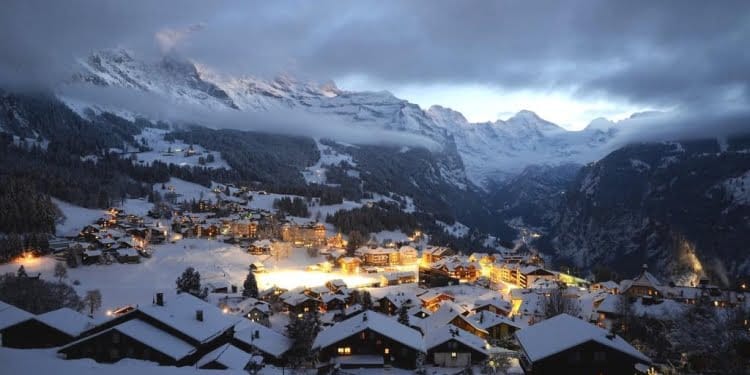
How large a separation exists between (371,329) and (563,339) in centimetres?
1479

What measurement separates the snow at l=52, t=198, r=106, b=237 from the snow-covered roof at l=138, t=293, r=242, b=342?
82094 mm

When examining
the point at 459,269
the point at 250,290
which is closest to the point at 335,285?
the point at 250,290

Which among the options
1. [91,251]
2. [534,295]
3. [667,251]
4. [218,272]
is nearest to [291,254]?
[218,272]

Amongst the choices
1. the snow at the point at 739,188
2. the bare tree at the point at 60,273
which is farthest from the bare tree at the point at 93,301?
the snow at the point at 739,188

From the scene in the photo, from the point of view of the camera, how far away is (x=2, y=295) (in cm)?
5481

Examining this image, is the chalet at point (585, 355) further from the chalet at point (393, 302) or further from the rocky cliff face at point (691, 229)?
the rocky cliff face at point (691, 229)

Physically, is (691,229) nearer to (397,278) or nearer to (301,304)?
(397,278)

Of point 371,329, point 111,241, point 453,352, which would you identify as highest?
point 111,241

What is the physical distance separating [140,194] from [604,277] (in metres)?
144

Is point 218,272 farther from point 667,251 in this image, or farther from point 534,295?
point 667,251

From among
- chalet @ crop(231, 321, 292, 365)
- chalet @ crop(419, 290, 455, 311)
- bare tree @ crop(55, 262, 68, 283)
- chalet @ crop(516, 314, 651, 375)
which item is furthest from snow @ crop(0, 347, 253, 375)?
bare tree @ crop(55, 262, 68, 283)

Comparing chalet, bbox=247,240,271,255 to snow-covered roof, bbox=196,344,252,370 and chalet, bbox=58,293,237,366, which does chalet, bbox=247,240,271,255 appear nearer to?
chalet, bbox=58,293,237,366

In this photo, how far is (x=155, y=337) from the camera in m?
33.4

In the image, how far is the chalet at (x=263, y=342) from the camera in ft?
139
